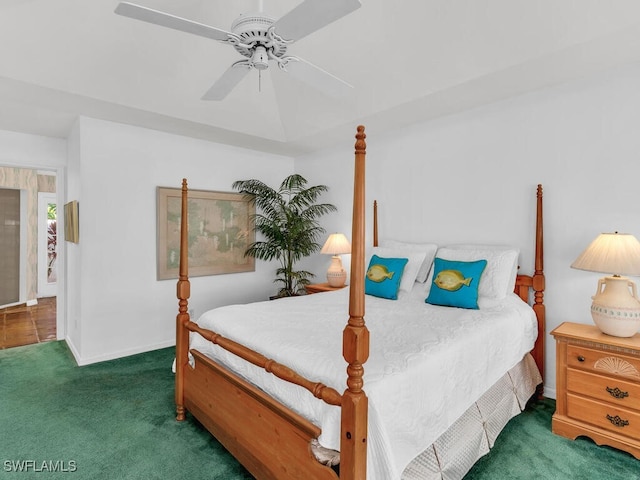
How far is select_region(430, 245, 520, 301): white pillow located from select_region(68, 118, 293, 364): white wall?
3.12 meters

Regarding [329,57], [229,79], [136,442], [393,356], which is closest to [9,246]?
[136,442]

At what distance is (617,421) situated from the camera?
217 centimetres

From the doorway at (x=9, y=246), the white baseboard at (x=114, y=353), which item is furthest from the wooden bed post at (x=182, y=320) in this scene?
the doorway at (x=9, y=246)

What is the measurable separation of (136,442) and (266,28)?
2504 millimetres

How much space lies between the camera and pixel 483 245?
3.22m

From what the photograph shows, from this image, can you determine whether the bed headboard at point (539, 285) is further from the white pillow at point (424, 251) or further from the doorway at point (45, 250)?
the doorway at point (45, 250)

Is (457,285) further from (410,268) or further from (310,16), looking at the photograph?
(310,16)

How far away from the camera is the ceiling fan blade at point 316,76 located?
2.08m

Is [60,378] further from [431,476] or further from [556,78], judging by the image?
[556,78]

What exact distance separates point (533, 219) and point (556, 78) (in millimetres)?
1093

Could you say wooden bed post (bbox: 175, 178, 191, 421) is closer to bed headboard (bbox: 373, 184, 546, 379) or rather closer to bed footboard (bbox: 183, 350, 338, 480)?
bed footboard (bbox: 183, 350, 338, 480)

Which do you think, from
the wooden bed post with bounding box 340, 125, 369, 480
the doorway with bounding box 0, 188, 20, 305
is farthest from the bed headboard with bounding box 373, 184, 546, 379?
the doorway with bounding box 0, 188, 20, 305

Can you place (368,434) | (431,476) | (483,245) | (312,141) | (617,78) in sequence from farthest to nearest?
(312,141)
(483,245)
(617,78)
(431,476)
(368,434)

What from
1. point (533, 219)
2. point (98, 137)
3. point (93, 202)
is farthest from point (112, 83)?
point (533, 219)
